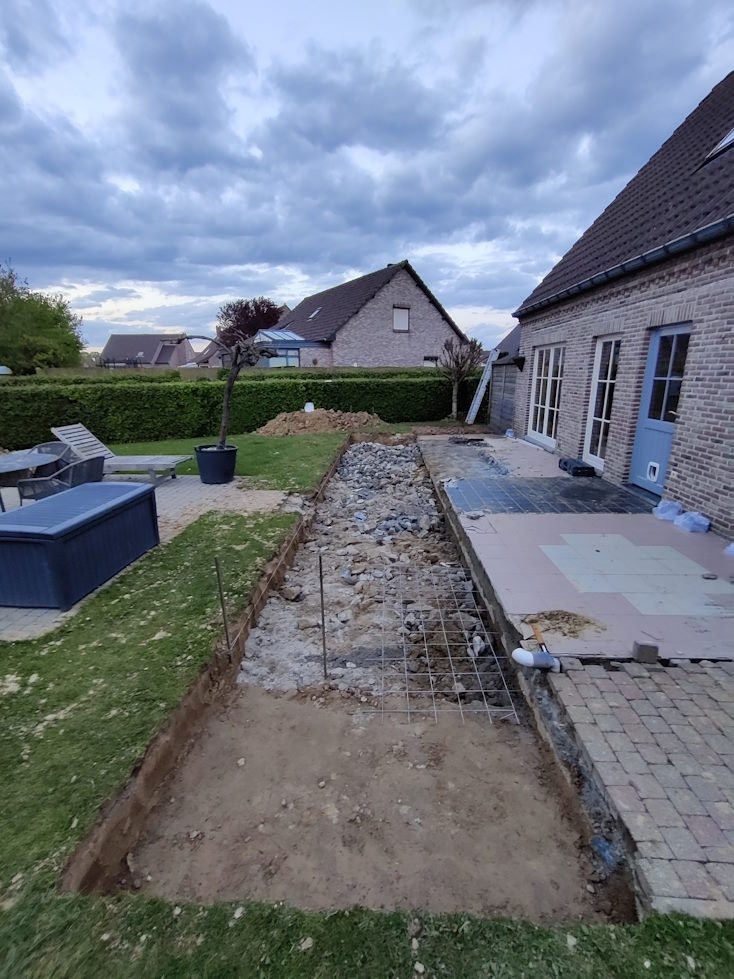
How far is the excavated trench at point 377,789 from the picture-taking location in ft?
6.52

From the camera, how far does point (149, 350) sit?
61.9 m

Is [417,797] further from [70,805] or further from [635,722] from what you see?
[70,805]

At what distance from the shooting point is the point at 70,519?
4008 millimetres

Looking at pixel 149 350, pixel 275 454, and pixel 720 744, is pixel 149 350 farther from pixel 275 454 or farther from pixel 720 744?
pixel 720 744

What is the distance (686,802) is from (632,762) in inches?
9.5

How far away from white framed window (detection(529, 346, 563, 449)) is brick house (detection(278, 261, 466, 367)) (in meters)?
15.3

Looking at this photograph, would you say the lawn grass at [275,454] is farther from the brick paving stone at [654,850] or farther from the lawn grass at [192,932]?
the brick paving stone at [654,850]

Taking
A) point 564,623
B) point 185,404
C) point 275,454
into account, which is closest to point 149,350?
point 185,404

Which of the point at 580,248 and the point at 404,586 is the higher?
the point at 580,248

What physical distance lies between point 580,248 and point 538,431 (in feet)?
12.4

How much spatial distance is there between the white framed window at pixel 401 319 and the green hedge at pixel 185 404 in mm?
10305

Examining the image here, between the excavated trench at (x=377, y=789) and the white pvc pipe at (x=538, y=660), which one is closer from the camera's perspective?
the excavated trench at (x=377, y=789)

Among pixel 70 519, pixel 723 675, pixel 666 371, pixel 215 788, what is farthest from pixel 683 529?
pixel 70 519

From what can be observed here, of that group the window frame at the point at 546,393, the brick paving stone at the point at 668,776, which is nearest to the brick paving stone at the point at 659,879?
the brick paving stone at the point at 668,776
